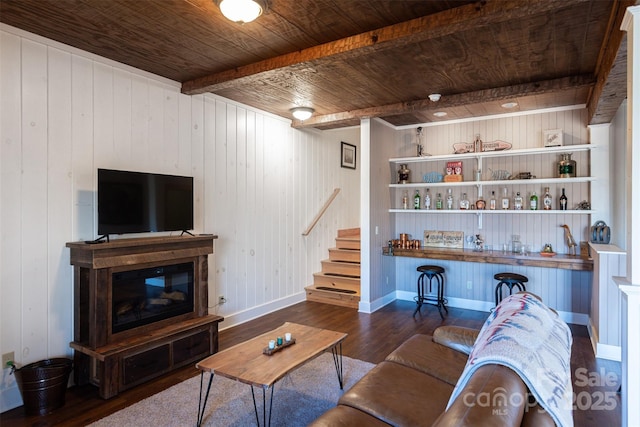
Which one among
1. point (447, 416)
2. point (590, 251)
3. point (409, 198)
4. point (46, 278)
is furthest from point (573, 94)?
point (46, 278)

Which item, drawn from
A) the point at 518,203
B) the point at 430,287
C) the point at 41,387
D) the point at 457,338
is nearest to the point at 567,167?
the point at 518,203

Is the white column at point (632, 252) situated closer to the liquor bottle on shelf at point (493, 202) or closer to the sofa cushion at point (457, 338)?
the sofa cushion at point (457, 338)

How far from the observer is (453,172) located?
5.31 meters

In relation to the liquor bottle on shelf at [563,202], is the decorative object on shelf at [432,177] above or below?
above

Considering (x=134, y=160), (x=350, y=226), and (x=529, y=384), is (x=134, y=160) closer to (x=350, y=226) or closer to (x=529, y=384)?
(x=529, y=384)

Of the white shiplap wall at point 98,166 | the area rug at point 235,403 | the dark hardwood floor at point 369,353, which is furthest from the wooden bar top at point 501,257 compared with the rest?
the area rug at point 235,403

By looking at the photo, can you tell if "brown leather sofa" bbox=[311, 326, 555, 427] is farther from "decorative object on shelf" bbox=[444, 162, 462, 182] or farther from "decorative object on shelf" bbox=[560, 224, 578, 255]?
"decorative object on shelf" bbox=[444, 162, 462, 182]

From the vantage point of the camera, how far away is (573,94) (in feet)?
13.6

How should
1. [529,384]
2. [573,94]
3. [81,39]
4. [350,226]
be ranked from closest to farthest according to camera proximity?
[529,384] < [81,39] < [573,94] < [350,226]

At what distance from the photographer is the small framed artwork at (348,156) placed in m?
6.73

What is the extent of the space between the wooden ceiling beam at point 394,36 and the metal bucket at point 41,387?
8.78 ft

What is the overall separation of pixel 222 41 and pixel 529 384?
9.45ft

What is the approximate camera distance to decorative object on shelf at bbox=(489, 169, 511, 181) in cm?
497

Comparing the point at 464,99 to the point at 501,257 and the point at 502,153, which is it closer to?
the point at 502,153
